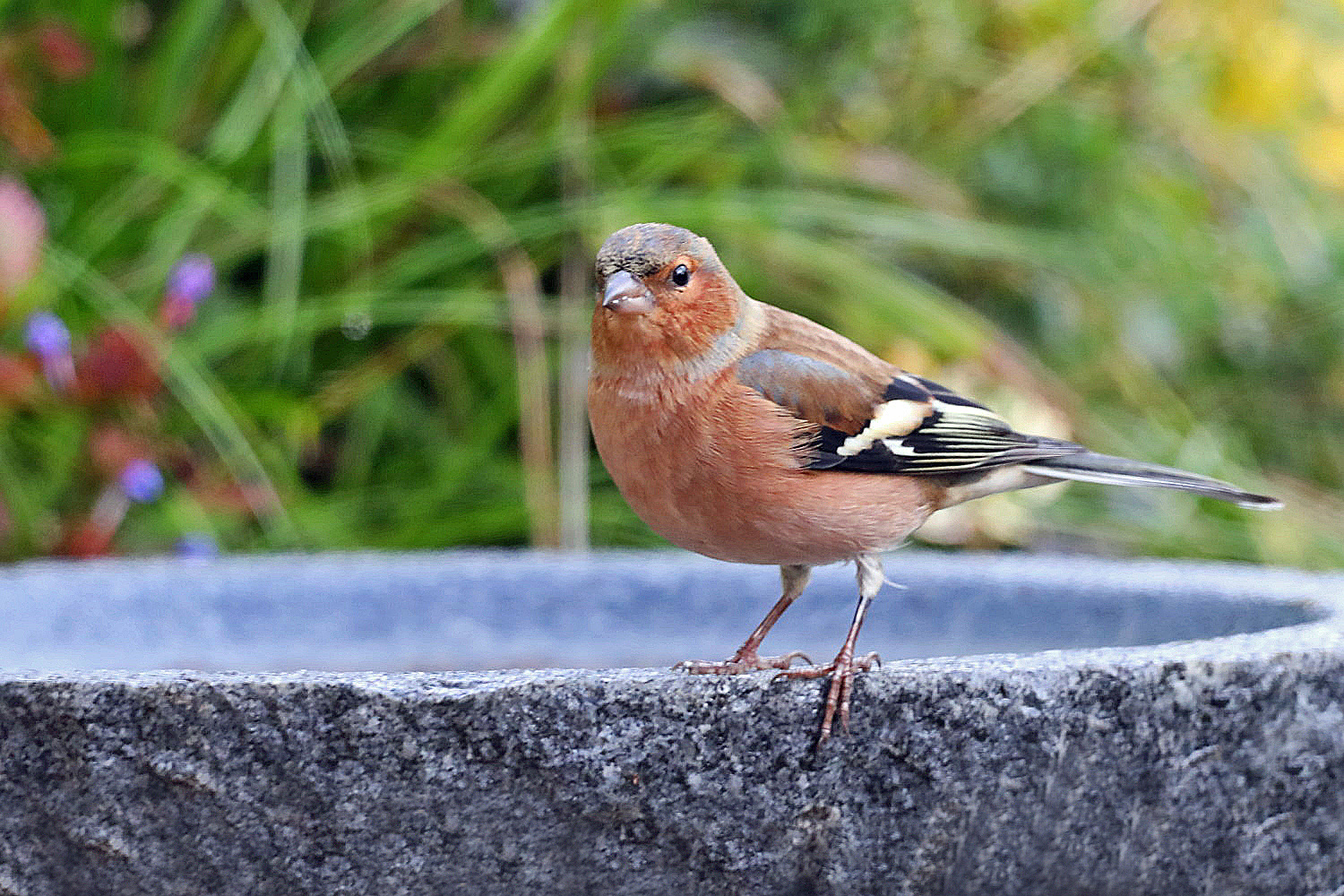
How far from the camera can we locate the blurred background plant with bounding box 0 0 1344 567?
3.16 m

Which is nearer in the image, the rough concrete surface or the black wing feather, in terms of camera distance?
the rough concrete surface

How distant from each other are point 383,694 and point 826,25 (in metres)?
3.08

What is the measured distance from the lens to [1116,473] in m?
1.95

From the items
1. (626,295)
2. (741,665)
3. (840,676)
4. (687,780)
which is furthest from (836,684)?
(626,295)

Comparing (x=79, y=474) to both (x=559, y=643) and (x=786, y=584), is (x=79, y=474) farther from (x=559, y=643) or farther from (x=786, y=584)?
(x=786, y=584)

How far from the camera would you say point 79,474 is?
3.11 metres

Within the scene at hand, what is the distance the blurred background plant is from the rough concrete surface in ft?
5.59

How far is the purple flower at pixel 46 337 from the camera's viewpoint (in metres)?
2.74

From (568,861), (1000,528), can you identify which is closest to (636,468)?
(568,861)

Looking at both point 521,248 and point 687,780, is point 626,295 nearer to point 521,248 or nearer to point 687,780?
point 687,780

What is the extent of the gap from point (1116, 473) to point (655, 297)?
2.19ft

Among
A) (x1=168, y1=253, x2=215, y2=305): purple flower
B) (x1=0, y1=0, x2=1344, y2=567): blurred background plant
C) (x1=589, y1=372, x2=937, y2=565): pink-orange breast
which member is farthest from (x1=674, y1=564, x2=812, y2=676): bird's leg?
(x1=168, y1=253, x2=215, y2=305): purple flower

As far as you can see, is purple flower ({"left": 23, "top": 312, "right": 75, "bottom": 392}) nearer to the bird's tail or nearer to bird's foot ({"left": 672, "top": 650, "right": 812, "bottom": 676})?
bird's foot ({"left": 672, "top": 650, "right": 812, "bottom": 676})

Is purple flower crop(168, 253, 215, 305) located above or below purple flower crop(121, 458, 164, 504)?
above
